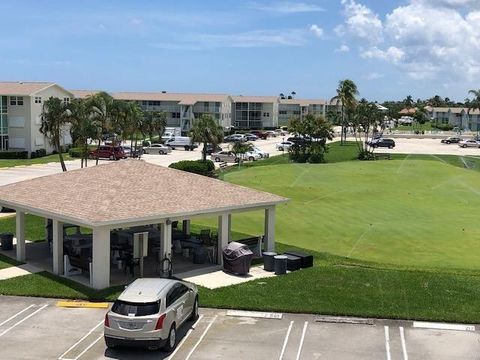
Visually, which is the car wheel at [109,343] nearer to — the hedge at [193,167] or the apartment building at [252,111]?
the hedge at [193,167]

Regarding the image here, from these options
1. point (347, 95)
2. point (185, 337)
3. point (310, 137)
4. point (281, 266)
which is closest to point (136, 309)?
point (185, 337)

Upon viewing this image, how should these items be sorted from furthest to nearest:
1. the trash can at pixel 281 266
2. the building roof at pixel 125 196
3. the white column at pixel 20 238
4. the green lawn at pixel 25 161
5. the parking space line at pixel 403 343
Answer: the green lawn at pixel 25 161 < the white column at pixel 20 238 < the trash can at pixel 281 266 < the building roof at pixel 125 196 < the parking space line at pixel 403 343

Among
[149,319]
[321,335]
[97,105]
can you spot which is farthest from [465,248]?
[97,105]

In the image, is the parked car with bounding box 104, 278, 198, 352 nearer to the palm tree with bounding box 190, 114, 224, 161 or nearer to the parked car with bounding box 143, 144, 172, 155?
the palm tree with bounding box 190, 114, 224, 161

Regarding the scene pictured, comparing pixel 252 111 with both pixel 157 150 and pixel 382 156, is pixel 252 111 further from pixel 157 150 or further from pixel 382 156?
pixel 382 156

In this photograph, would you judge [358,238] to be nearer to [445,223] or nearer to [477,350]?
[445,223]

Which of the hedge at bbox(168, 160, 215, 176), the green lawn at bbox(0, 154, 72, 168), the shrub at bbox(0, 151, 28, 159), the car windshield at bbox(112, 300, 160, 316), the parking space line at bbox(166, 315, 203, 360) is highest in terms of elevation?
the car windshield at bbox(112, 300, 160, 316)

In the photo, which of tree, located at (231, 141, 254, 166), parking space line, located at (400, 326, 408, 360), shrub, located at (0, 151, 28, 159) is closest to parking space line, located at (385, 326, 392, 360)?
parking space line, located at (400, 326, 408, 360)

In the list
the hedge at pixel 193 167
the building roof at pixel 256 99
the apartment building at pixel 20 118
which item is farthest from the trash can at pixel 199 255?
the building roof at pixel 256 99
